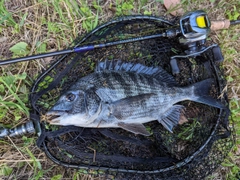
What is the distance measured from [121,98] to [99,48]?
61 cm

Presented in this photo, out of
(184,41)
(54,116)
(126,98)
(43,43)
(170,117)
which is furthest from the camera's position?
(43,43)

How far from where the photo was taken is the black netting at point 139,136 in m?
2.98

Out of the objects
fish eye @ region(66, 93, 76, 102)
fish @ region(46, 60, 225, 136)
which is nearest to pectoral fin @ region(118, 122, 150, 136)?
fish @ region(46, 60, 225, 136)

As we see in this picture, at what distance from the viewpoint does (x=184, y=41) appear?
2926 millimetres

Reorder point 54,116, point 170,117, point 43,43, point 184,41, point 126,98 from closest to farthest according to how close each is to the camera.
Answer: point 54,116, point 126,98, point 184,41, point 170,117, point 43,43

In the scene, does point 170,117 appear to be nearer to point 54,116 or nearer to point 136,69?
point 136,69

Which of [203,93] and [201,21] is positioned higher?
[201,21]

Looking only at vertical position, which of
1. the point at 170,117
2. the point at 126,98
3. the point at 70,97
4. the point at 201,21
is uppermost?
the point at 201,21

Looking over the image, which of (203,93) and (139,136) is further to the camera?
(139,136)

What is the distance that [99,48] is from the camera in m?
3.00

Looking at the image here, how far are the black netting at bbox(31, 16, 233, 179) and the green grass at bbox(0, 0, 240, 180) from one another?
0.30 m

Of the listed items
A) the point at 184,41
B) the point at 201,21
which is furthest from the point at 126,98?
the point at 201,21

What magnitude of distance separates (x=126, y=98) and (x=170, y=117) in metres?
0.59

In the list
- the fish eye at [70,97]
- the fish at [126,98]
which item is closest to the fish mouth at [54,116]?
the fish at [126,98]
